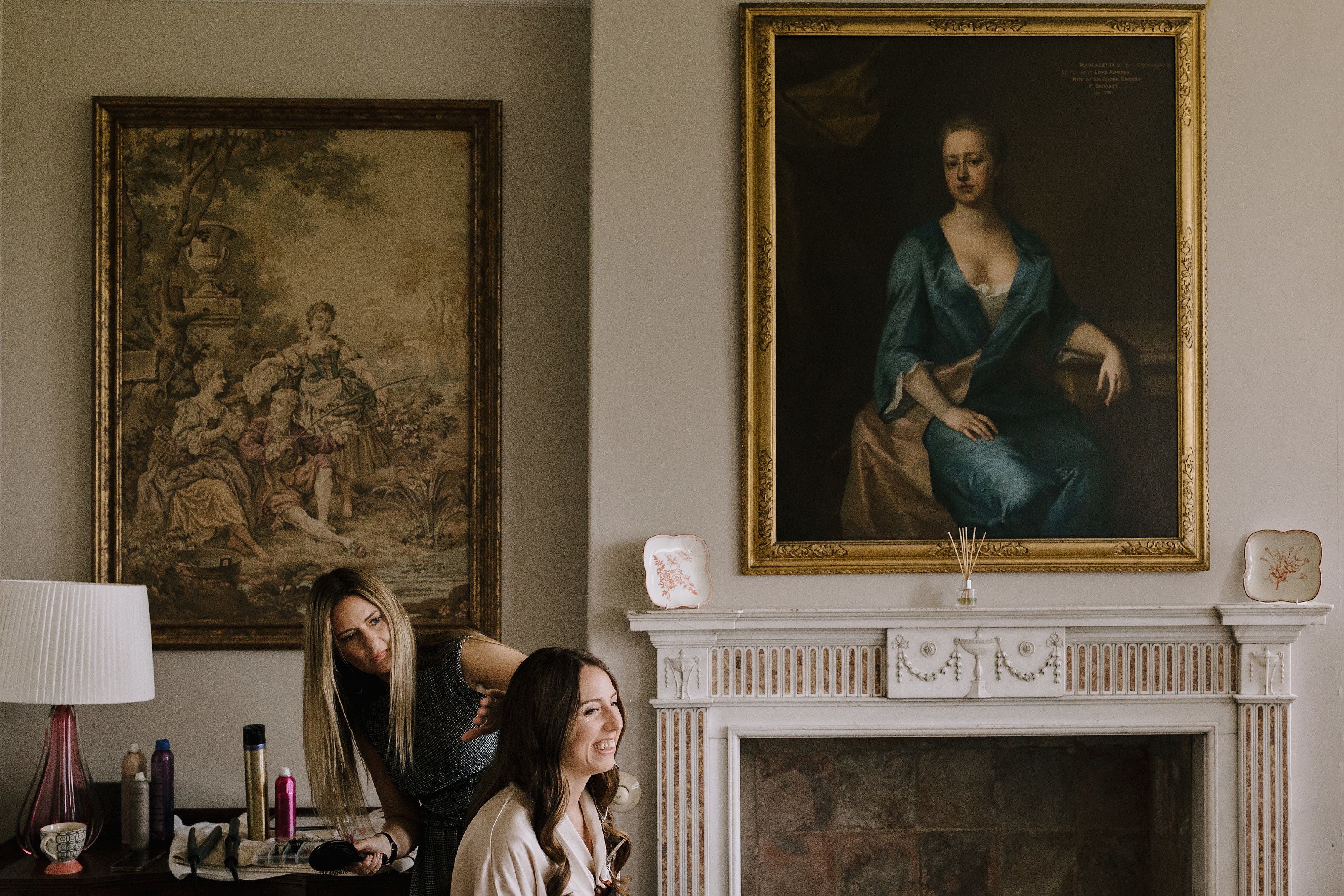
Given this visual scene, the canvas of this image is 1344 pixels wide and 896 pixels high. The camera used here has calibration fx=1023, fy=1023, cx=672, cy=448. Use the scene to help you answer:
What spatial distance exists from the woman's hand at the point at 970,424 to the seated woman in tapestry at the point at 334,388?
1750 mm

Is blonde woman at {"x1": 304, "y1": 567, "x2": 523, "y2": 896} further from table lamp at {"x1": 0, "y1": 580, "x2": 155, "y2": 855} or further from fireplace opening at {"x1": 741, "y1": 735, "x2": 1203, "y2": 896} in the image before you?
fireplace opening at {"x1": 741, "y1": 735, "x2": 1203, "y2": 896}

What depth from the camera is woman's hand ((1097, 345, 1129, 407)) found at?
308 centimetres

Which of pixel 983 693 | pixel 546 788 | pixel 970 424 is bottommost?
pixel 983 693

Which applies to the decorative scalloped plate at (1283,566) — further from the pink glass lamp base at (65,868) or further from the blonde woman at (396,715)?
the pink glass lamp base at (65,868)

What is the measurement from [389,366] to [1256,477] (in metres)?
2.69

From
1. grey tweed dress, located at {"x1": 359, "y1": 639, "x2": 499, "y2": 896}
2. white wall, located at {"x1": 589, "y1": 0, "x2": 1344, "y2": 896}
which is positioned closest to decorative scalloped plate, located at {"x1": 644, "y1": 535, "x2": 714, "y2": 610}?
white wall, located at {"x1": 589, "y1": 0, "x2": 1344, "y2": 896}

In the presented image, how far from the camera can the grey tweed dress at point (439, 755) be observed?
2279 millimetres

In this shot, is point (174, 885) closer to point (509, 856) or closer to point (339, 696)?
point (339, 696)

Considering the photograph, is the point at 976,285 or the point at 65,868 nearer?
the point at 65,868

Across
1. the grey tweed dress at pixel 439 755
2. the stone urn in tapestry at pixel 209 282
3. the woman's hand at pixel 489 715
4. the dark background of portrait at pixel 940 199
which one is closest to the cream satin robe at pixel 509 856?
the woman's hand at pixel 489 715

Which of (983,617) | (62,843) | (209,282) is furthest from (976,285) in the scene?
(62,843)

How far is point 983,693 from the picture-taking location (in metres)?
2.97

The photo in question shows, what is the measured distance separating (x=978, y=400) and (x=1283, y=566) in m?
1.02

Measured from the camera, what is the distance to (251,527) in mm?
3240
